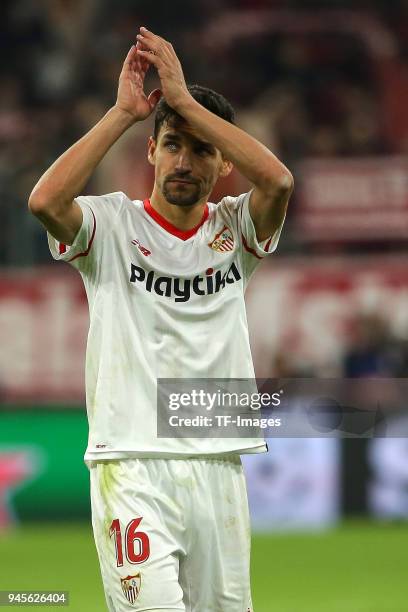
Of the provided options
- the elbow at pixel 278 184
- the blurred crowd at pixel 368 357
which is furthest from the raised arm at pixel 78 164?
the blurred crowd at pixel 368 357

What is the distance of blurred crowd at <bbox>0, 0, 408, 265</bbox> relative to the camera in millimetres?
15195

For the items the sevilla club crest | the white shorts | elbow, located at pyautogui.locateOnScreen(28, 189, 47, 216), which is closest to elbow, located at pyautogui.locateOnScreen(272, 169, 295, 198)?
elbow, located at pyautogui.locateOnScreen(28, 189, 47, 216)

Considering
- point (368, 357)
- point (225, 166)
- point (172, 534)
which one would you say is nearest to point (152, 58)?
point (225, 166)

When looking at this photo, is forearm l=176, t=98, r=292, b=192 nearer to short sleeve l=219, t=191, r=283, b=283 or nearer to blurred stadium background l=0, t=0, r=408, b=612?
short sleeve l=219, t=191, r=283, b=283

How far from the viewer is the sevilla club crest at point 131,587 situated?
483 centimetres

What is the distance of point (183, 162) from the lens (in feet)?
16.7

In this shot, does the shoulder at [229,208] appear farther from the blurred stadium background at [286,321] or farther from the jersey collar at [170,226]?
the blurred stadium background at [286,321]

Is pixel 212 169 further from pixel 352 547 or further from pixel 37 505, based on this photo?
pixel 37 505

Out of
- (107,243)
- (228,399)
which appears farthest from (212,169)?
(228,399)

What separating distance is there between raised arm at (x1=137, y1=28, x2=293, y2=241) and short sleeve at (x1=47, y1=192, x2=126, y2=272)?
1.56 feet

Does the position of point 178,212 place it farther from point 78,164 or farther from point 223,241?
point 78,164

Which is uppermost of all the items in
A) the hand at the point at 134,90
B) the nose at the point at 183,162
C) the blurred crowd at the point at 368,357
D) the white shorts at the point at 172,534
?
the blurred crowd at the point at 368,357

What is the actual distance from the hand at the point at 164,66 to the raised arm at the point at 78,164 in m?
0.05

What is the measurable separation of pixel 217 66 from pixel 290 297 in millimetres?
3963
